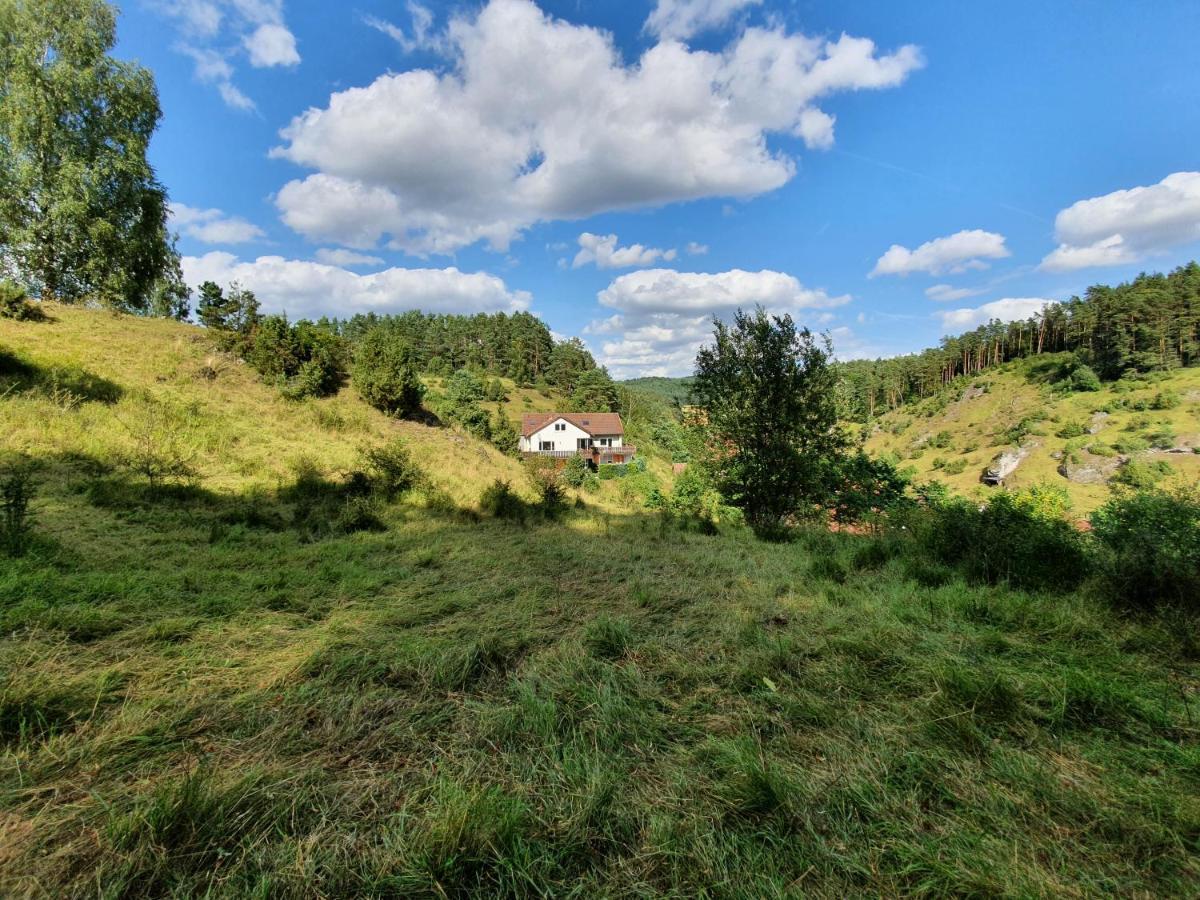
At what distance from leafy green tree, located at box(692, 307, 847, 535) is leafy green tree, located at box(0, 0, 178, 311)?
931 inches

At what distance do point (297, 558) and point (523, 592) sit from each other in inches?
118

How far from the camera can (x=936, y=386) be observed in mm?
83562

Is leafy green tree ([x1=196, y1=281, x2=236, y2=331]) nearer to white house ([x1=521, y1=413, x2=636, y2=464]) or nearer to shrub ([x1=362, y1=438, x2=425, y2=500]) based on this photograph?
shrub ([x1=362, y1=438, x2=425, y2=500])

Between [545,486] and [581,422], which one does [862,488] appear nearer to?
[545,486]

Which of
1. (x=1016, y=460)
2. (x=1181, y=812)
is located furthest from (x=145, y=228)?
(x=1016, y=460)

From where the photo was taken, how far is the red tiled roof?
48562 mm

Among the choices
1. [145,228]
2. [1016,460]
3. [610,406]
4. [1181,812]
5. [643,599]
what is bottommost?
[1016,460]

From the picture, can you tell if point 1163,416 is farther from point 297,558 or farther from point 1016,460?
point 297,558

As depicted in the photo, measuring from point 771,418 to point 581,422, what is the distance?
40352mm

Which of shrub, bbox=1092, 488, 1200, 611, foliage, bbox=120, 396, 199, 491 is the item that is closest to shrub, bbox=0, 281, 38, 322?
foliage, bbox=120, 396, 199, 491

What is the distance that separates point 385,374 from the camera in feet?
65.6

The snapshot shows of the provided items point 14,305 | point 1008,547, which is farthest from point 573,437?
point 1008,547

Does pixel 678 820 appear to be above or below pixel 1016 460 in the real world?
above

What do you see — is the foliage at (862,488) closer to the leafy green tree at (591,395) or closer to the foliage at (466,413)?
the foliage at (466,413)
